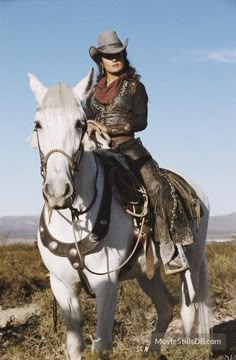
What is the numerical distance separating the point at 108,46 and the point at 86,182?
1.45m

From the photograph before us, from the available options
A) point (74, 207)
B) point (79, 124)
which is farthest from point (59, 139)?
point (74, 207)

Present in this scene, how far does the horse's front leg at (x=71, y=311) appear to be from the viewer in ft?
16.5

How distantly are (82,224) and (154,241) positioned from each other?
2.90 feet

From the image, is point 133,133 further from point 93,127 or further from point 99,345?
point 99,345

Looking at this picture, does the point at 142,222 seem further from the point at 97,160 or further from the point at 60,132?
the point at 60,132

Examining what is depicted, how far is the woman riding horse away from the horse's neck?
50 centimetres

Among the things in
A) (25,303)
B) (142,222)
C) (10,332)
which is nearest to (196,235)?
(142,222)

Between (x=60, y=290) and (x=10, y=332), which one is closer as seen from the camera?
(x=60, y=290)

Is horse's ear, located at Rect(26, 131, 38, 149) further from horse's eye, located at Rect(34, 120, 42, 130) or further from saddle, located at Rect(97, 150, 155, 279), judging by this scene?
saddle, located at Rect(97, 150, 155, 279)

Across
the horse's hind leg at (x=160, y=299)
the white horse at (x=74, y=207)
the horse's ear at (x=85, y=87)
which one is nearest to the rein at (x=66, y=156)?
the white horse at (x=74, y=207)

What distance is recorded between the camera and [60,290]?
16.5ft

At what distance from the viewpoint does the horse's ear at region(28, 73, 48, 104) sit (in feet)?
15.7

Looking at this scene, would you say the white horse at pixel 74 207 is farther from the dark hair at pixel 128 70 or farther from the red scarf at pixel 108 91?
the dark hair at pixel 128 70

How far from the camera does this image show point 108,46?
5.87 m
